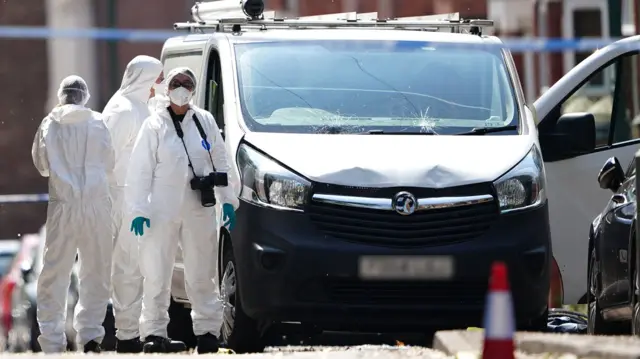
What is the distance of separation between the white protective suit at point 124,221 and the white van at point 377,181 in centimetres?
59

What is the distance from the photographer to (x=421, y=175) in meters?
12.0

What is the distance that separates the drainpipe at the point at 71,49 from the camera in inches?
1286

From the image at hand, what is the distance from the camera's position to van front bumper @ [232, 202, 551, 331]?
11906 mm

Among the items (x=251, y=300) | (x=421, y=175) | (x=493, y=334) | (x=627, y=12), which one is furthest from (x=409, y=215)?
(x=627, y=12)

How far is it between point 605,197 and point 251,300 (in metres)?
2.77

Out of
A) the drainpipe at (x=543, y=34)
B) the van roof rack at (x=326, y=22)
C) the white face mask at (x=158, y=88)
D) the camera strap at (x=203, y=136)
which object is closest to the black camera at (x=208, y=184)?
the camera strap at (x=203, y=136)

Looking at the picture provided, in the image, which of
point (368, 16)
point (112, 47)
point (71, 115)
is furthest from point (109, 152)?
point (112, 47)

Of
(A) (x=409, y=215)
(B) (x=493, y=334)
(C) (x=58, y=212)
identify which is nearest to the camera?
(B) (x=493, y=334)

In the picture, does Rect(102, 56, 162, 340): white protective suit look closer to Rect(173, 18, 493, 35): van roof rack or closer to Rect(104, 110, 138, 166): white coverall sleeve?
Rect(104, 110, 138, 166): white coverall sleeve

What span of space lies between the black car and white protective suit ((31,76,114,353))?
9.22 ft

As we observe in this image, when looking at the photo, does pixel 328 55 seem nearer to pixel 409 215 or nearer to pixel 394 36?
pixel 394 36

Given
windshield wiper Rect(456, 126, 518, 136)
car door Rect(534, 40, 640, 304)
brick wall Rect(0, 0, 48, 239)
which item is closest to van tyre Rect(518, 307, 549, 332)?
windshield wiper Rect(456, 126, 518, 136)

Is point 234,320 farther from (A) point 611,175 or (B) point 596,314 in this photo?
(A) point 611,175

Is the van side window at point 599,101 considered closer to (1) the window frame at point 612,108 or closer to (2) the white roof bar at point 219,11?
(1) the window frame at point 612,108
